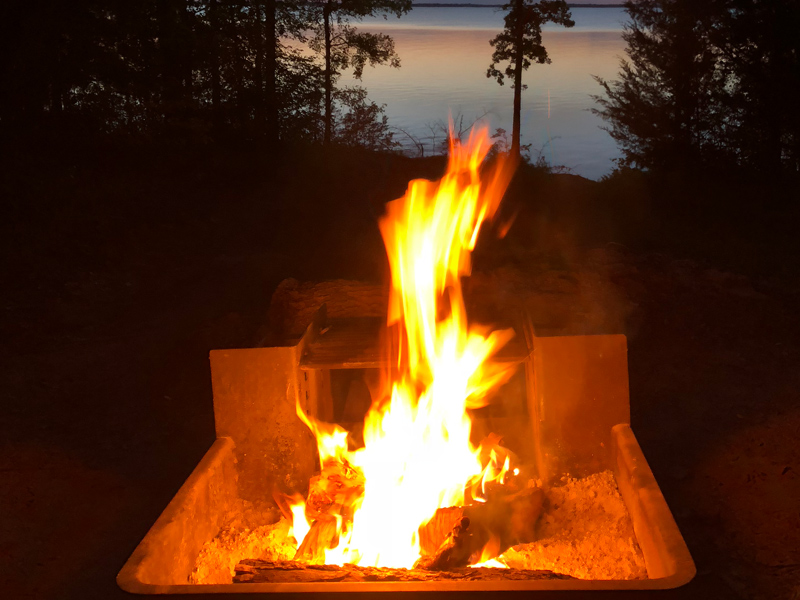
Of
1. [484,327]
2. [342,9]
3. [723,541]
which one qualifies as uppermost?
[342,9]

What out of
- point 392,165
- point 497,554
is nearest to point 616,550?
point 497,554

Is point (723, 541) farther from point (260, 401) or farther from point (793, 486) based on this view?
point (260, 401)

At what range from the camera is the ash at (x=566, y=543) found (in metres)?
3.17

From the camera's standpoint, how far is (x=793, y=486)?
13.0ft

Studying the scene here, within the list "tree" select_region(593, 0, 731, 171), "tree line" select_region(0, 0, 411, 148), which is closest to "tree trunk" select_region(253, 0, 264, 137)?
"tree line" select_region(0, 0, 411, 148)

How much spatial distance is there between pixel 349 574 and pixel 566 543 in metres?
1.20

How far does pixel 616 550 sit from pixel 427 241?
2035 millimetres

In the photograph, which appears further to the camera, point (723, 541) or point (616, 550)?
point (723, 541)

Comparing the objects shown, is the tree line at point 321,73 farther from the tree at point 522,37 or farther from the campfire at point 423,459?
the campfire at point 423,459

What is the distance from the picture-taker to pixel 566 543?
11.0 ft

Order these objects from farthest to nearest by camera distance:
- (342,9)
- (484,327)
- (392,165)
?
(342,9)
(392,165)
(484,327)

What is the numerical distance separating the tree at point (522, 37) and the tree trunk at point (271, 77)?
16.7 ft

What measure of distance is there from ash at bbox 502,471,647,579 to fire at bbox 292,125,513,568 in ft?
0.90

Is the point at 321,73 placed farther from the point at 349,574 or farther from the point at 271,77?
the point at 349,574
